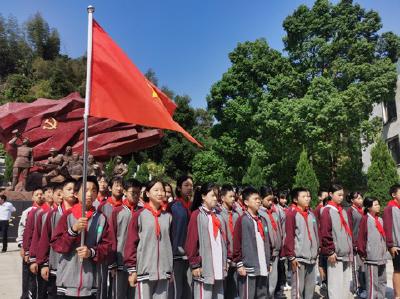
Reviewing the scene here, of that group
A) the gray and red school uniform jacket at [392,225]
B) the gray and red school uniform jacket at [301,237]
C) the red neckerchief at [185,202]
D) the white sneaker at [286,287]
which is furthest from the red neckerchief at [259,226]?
the white sneaker at [286,287]

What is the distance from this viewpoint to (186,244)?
3928 mm

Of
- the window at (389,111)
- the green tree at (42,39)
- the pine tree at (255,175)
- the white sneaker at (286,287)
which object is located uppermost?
the green tree at (42,39)

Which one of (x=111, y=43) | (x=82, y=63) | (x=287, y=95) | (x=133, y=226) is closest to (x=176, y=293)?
(x=133, y=226)

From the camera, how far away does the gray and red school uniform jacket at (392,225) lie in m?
4.89

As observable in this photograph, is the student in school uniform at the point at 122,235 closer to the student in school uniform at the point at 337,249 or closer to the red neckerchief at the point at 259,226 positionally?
the red neckerchief at the point at 259,226

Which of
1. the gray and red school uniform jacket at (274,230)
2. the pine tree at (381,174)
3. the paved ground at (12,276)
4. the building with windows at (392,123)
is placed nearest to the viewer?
the gray and red school uniform jacket at (274,230)

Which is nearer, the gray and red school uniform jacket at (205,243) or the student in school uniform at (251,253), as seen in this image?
the gray and red school uniform jacket at (205,243)

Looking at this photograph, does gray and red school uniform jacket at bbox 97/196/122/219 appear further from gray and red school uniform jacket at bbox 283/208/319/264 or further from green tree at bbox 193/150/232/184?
green tree at bbox 193/150/232/184

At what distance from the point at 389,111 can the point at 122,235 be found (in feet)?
56.5

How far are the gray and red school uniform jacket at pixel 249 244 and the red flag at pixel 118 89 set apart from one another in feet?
4.20

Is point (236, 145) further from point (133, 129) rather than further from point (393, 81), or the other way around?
point (393, 81)

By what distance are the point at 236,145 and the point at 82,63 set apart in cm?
2836

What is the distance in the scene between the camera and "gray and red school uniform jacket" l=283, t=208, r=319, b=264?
466 centimetres

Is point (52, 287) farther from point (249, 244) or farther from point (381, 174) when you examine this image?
point (381, 174)
